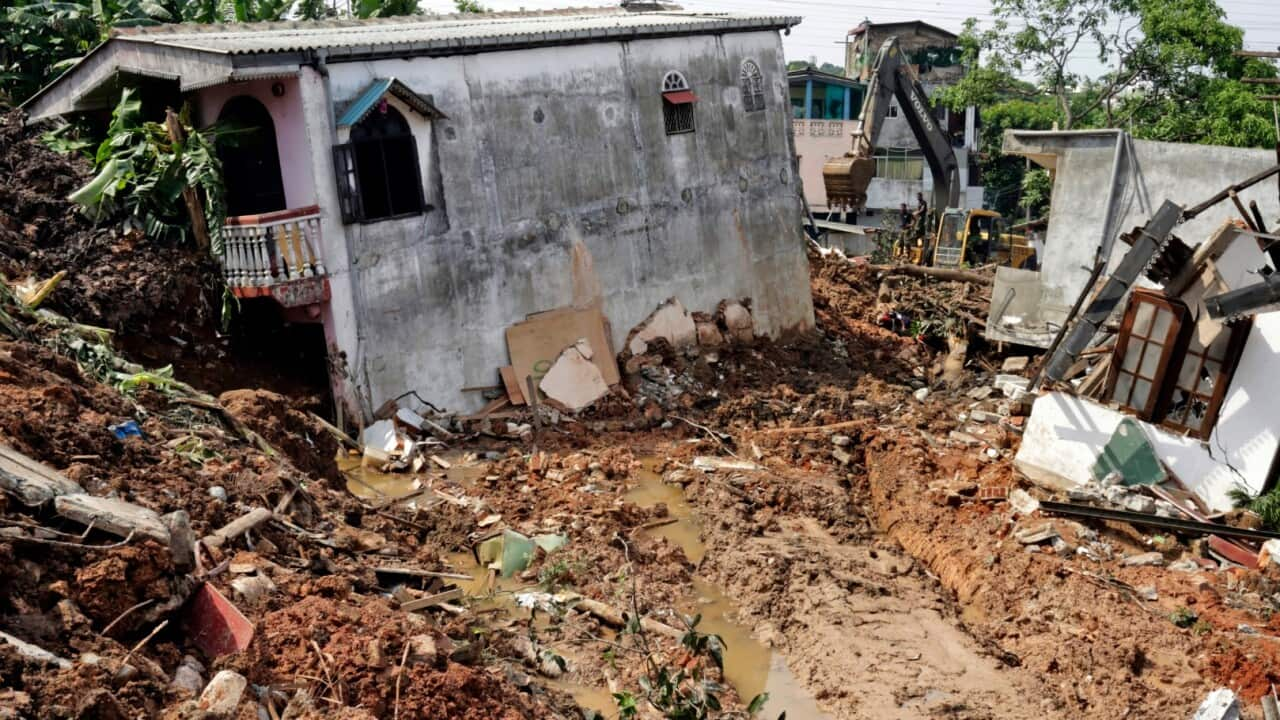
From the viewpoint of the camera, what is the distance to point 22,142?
1562 cm

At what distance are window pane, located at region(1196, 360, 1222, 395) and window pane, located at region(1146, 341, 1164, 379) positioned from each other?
48cm

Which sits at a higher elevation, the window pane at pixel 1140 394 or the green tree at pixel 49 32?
the green tree at pixel 49 32

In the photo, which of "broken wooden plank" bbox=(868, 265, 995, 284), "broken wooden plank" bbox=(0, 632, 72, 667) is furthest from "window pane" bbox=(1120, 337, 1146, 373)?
"broken wooden plank" bbox=(0, 632, 72, 667)

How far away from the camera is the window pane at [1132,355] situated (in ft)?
45.3

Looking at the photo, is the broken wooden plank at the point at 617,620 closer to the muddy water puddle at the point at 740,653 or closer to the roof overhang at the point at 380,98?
the muddy water puddle at the point at 740,653

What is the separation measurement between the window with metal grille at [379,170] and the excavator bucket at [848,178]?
10.7 metres

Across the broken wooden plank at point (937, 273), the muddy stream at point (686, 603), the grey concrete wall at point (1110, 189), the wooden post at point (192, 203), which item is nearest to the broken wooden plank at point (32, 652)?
the muddy stream at point (686, 603)

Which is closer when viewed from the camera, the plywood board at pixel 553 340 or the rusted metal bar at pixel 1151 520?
the rusted metal bar at pixel 1151 520

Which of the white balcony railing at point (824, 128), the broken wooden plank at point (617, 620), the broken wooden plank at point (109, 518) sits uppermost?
the broken wooden plank at point (109, 518)

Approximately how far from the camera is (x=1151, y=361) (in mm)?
13633

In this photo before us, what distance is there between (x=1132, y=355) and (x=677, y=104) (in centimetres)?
884

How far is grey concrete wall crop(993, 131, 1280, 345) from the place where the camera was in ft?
51.7

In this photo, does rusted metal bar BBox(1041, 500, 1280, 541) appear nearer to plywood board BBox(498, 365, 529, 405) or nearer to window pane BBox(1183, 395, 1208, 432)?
window pane BBox(1183, 395, 1208, 432)

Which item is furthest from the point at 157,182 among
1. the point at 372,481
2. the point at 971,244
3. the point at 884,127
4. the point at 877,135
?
the point at 884,127
